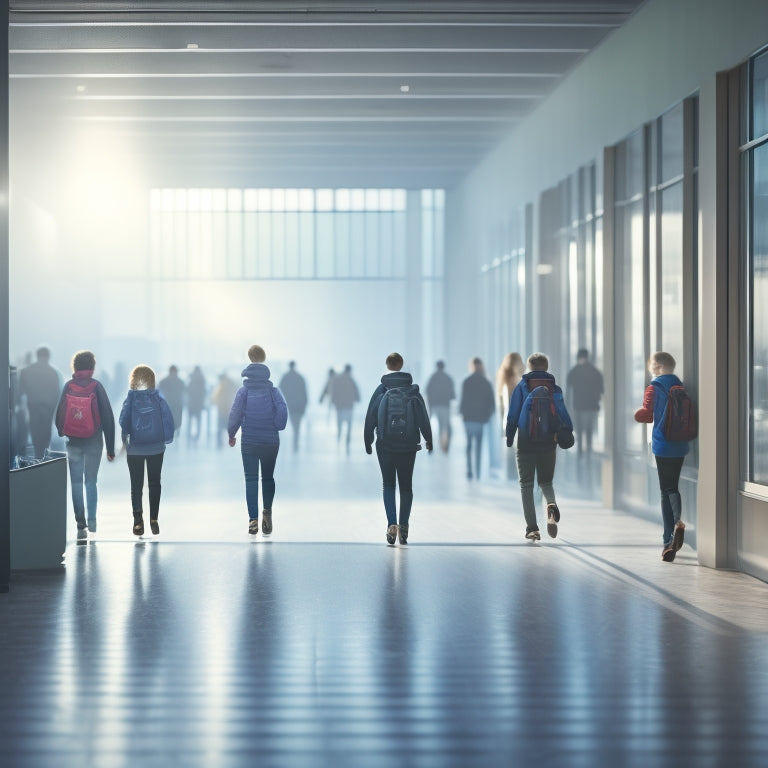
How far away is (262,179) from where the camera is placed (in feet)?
104

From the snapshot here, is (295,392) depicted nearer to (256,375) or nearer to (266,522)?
(266,522)

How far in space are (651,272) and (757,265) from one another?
13.3ft

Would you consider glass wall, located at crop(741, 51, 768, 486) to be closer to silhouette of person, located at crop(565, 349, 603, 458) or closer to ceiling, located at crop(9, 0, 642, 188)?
ceiling, located at crop(9, 0, 642, 188)

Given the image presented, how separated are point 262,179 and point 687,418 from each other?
22.0 meters

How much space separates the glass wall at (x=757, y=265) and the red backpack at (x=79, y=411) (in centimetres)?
658

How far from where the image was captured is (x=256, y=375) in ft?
41.3

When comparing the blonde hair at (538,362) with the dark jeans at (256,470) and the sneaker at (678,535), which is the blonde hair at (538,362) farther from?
the dark jeans at (256,470)

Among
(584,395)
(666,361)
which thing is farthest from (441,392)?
(666,361)

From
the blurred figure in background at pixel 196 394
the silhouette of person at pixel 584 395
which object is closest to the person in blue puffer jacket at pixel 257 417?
the silhouette of person at pixel 584 395

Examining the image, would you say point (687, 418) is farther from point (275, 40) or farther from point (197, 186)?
point (197, 186)

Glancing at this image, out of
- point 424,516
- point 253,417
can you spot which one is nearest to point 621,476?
point 424,516

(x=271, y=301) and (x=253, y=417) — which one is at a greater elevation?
(x=271, y=301)

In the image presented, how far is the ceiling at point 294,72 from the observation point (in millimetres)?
13930

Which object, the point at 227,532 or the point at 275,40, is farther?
the point at 275,40
